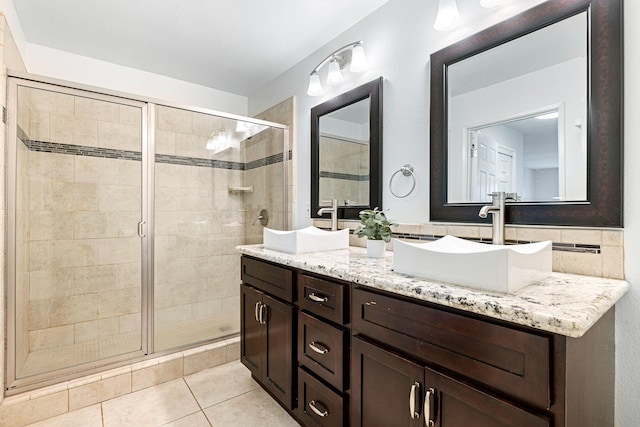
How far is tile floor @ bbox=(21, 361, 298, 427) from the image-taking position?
161cm

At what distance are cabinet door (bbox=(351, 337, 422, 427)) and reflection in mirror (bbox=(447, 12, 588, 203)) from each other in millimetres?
825

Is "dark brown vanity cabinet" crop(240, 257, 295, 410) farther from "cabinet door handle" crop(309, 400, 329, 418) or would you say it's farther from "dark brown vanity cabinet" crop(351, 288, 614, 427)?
"dark brown vanity cabinet" crop(351, 288, 614, 427)

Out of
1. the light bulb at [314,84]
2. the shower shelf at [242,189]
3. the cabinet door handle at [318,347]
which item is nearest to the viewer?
the cabinet door handle at [318,347]

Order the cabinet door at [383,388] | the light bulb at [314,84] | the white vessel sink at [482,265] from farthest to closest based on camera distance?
the light bulb at [314,84] < the cabinet door at [383,388] < the white vessel sink at [482,265]

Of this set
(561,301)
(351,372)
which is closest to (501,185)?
(561,301)

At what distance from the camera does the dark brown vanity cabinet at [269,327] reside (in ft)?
4.92

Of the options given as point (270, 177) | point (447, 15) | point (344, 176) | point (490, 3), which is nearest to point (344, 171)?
point (344, 176)

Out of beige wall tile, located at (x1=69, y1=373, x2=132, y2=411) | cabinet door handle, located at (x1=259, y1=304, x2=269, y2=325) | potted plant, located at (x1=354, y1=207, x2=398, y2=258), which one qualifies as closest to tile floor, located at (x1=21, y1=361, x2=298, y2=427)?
beige wall tile, located at (x1=69, y1=373, x2=132, y2=411)

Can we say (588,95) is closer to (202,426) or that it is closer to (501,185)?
(501,185)

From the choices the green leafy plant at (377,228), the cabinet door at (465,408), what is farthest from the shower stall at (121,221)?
the cabinet door at (465,408)

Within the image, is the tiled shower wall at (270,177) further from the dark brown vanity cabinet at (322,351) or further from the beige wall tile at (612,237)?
the beige wall tile at (612,237)

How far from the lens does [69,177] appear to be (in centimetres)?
211

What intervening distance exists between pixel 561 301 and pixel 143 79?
10.6ft

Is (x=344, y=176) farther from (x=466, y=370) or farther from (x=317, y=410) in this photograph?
(x=466, y=370)
